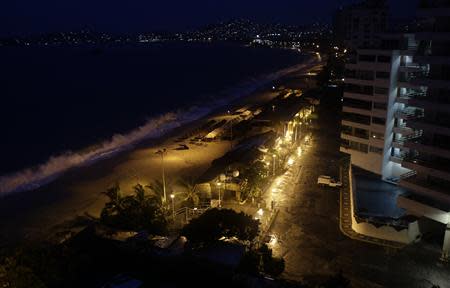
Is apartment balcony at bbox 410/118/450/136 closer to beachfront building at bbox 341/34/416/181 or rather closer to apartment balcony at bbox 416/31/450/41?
apartment balcony at bbox 416/31/450/41

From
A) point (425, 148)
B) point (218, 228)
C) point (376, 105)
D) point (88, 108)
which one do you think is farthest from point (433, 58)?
point (88, 108)

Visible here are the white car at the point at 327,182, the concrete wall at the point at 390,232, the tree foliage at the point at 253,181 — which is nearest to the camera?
the concrete wall at the point at 390,232

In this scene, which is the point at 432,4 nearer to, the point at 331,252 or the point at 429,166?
the point at 429,166

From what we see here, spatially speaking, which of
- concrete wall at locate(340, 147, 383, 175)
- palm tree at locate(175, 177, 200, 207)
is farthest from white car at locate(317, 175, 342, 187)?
palm tree at locate(175, 177, 200, 207)

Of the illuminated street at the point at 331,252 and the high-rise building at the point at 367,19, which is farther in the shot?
the high-rise building at the point at 367,19

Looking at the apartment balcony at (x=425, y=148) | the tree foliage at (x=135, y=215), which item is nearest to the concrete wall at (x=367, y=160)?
the apartment balcony at (x=425, y=148)

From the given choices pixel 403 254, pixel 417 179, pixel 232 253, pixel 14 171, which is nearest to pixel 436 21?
pixel 417 179

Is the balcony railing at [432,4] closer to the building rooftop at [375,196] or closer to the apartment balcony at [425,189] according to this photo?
the apartment balcony at [425,189]
